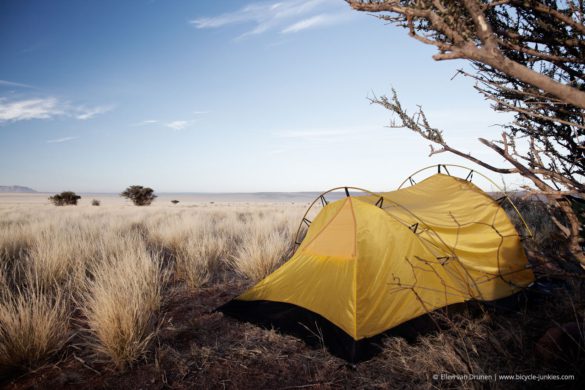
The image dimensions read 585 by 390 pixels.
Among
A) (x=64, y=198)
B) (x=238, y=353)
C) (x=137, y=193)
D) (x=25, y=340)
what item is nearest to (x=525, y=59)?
(x=238, y=353)

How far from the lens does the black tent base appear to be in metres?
3.44

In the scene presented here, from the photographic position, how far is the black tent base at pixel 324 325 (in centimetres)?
344

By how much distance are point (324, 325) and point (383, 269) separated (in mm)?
960

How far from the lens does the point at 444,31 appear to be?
5.93ft

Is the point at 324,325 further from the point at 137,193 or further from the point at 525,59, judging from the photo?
the point at 137,193

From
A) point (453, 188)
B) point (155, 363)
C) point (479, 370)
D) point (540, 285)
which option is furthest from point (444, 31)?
point (540, 285)

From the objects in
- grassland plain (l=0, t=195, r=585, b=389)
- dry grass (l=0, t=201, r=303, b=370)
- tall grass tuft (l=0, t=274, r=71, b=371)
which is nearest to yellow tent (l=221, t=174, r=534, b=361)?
grassland plain (l=0, t=195, r=585, b=389)

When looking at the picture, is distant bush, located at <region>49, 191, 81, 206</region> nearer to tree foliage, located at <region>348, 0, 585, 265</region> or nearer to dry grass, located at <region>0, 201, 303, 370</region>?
dry grass, located at <region>0, 201, 303, 370</region>

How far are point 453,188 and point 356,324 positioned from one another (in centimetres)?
339

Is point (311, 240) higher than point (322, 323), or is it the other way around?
point (311, 240)

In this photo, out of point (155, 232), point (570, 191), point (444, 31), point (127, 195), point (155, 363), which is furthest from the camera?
point (127, 195)

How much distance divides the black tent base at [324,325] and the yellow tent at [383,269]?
0.05 feet

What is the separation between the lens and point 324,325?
3783 mm

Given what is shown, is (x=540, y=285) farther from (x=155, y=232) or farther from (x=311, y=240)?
(x=155, y=232)
